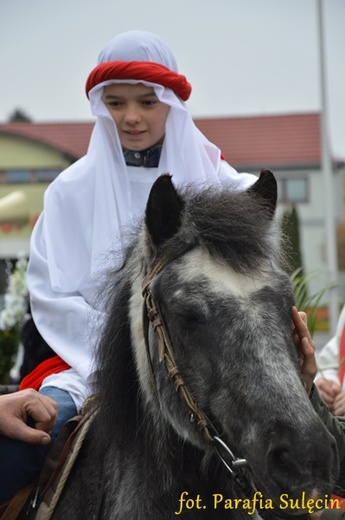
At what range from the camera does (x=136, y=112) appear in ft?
14.9

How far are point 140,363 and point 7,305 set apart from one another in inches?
323

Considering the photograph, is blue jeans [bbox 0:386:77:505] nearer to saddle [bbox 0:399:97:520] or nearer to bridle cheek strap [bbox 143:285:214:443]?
saddle [bbox 0:399:97:520]

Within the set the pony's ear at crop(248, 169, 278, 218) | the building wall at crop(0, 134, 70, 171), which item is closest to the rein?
the pony's ear at crop(248, 169, 278, 218)

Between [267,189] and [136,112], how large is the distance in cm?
109

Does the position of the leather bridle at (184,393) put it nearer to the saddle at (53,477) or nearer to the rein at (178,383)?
the rein at (178,383)

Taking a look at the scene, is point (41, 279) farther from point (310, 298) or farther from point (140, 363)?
point (310, 298)

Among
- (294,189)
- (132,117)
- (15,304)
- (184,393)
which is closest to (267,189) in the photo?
(184,393)

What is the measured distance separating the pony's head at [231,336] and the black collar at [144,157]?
1094 mm

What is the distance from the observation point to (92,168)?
15.0 feet

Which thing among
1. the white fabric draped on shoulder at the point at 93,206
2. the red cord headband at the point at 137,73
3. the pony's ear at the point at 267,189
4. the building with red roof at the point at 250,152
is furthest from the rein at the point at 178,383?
the building with red roof at the point at 250,152

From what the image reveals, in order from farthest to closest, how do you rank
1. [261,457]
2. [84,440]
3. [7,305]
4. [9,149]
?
[9,149] < [7,305] < [84,440] < [261,457]

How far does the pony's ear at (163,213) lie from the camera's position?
3.39 meters

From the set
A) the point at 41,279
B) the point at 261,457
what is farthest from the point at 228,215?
the point at 41,279

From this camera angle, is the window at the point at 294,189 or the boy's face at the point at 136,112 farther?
the window at the point at 294,189
